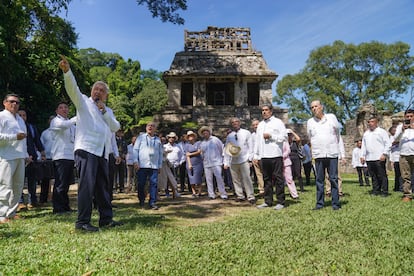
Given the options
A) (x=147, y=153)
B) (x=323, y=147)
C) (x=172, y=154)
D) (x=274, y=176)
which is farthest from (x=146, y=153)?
(x=323, y=147)

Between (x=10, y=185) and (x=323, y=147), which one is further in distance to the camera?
(x=323, y=147)

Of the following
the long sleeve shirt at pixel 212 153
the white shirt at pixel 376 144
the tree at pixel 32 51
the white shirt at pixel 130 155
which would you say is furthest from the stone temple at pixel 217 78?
the white shirt at pixel 376 144

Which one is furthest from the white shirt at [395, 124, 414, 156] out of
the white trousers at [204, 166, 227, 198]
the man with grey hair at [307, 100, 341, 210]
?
the white trousers at [204, 166, 227, 198]

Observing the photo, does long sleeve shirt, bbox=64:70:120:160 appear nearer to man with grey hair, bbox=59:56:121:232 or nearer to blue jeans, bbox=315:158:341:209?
man with grey hair, bbox=59:56:121:232

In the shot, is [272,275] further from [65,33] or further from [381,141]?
[65,33]

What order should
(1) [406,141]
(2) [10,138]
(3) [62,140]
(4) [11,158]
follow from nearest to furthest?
(2) [10,138] → (4) [11,158] → (3) [62,140] → (1) [406,141]

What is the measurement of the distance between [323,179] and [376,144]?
9.47 feet

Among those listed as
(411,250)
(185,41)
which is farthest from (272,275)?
(185,41)

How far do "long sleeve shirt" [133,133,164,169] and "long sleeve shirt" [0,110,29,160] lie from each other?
2.13 meters

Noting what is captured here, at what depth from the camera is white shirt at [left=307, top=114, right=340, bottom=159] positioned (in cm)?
596

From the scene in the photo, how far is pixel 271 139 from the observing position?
6.36m

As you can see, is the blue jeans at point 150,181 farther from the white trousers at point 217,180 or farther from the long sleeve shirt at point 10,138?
the long sleeve shirt at point 10,138

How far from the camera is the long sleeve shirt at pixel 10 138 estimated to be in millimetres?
4875

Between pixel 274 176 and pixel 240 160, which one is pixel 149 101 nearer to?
pixel 240 160
